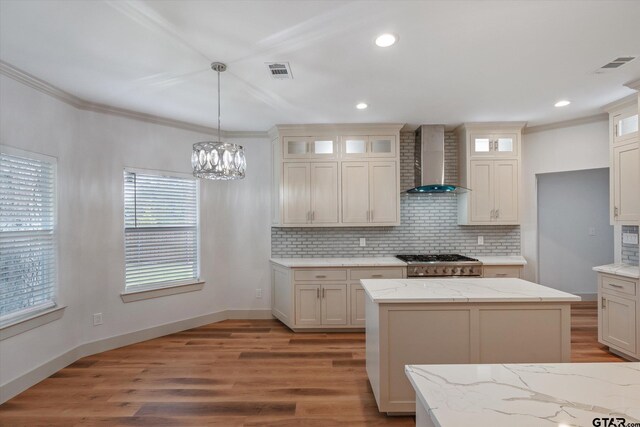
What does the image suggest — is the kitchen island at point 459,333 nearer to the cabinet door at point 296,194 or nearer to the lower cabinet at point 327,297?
the lower cabinet at point 327,297

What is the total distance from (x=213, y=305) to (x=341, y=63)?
3.62m

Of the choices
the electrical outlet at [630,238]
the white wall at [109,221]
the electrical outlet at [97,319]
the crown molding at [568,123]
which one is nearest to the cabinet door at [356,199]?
the white wall at [109,221]

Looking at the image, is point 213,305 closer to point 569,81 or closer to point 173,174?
point 173,174

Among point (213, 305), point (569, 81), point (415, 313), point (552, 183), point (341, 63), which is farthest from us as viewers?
point (552, 183)

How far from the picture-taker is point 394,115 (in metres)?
3.92

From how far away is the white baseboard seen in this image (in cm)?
267

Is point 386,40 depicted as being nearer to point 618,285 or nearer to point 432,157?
point 432,157

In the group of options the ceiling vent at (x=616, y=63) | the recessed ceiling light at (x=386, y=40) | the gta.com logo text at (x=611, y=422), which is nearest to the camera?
the gta.com logo text at (x=611, y=422)

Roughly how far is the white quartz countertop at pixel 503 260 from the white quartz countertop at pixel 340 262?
3.70 feet

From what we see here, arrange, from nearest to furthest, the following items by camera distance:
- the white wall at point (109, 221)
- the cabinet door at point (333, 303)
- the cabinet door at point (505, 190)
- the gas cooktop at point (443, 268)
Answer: the white wall at point (109, 221) < the gas cooktop at point (443, 268) < the cabinet door at point (333, 303) < the cabinet door at point (505, 190)

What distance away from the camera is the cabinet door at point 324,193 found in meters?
4.30

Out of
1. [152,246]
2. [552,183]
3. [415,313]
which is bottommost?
[415,313]

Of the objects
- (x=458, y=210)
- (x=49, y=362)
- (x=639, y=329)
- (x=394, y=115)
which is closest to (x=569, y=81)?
(x=394, y=115)

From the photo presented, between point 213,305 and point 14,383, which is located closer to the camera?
point 14,383
